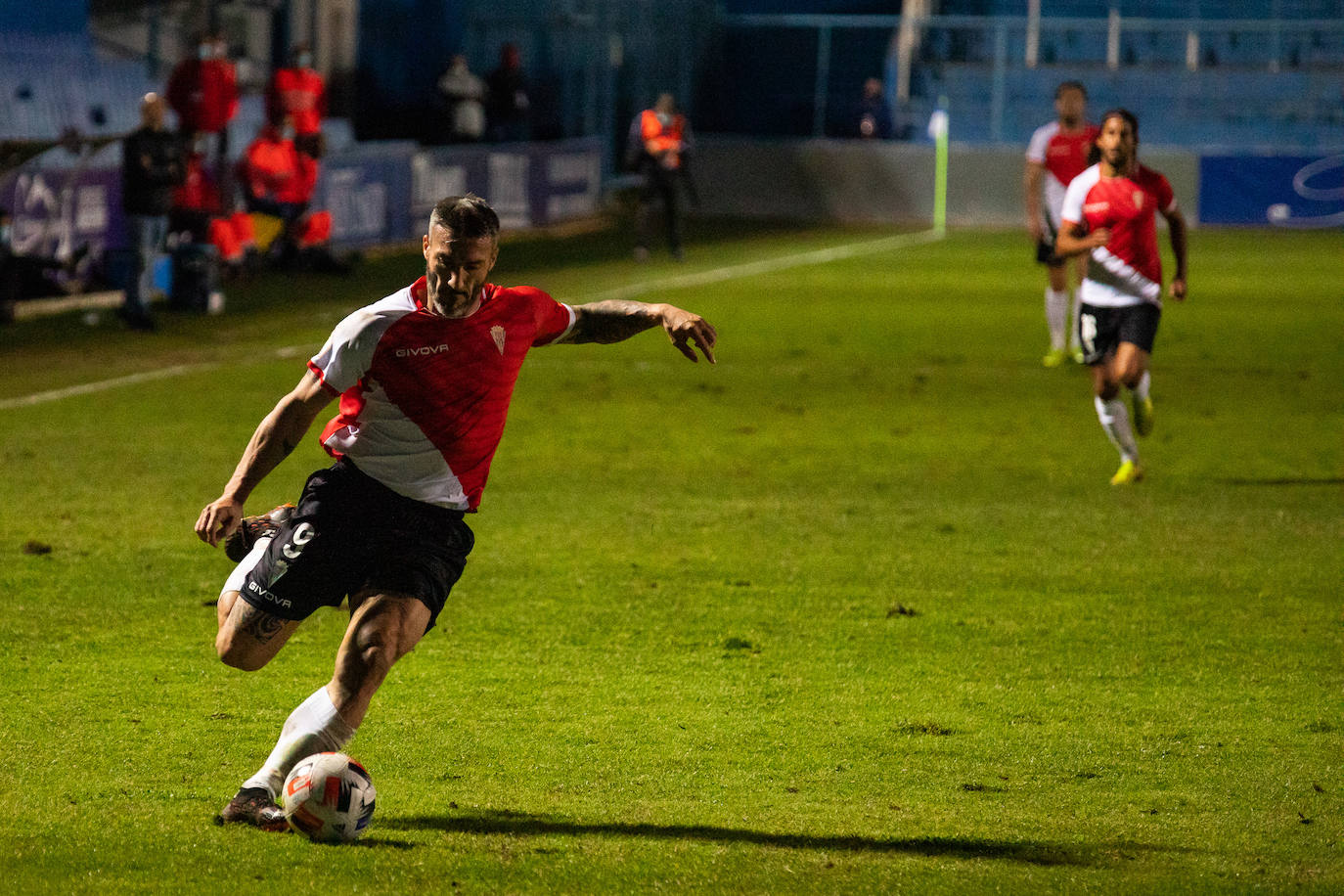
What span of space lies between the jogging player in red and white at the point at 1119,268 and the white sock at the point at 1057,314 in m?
4.96

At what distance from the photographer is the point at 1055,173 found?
15500 mm

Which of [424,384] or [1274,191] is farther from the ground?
[1274,191]

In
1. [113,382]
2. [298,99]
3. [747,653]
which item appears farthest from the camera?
[298,99]

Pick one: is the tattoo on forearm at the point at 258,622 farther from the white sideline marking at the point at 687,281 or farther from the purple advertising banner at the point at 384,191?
the purple advertising banner at the point at 384,191

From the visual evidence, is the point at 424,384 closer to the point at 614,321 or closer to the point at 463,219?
the point at 463,219

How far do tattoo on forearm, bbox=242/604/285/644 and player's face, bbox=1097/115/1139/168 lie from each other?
6.77 m

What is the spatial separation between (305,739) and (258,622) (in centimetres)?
36

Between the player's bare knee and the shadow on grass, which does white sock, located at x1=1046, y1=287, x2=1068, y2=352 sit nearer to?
the shadow on grass

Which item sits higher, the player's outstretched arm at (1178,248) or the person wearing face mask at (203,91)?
the person wearing face mask at (203,91)

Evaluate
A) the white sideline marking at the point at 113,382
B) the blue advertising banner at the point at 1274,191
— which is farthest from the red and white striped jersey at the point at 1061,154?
the blue advertising banner at the point at 1274,191

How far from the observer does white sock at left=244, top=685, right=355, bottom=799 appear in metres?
4.95

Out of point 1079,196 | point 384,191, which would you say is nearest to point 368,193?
point 384,191

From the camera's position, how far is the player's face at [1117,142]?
34.2ft

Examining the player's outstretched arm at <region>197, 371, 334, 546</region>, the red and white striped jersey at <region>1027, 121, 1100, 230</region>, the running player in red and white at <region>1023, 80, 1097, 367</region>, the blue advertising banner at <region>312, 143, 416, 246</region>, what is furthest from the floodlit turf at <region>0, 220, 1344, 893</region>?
the blue advertising banner at <region>312, 143, 416, 246</region>
